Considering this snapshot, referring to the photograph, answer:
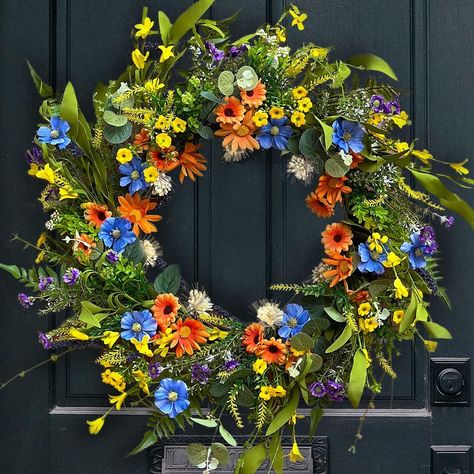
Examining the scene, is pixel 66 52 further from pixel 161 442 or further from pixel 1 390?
pixel 161 442

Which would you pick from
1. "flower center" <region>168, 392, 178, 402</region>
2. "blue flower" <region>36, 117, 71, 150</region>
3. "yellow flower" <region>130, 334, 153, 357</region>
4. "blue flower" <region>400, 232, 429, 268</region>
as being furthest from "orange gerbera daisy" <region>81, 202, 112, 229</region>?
"blue flower" <region>400, 232, 429, 268</region>

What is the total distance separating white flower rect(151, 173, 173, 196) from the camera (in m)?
1.50

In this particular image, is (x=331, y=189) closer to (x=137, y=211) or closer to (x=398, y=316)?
(x=398, y=316)

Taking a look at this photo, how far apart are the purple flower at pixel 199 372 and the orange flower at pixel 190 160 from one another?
361 millimetres

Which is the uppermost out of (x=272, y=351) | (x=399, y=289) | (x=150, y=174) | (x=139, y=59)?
(x=139, y=59)

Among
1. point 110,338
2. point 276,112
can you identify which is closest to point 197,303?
point 110,338

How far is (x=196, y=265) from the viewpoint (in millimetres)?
1674

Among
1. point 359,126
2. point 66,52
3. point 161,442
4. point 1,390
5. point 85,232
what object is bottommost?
point 161,442

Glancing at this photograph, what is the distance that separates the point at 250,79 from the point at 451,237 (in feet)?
1.83

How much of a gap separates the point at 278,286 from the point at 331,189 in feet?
0.67

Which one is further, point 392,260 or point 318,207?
point 318,207

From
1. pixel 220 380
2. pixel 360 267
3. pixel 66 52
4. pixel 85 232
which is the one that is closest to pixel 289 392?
pixel 220 380

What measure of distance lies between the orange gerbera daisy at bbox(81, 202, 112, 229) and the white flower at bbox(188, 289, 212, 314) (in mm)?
213

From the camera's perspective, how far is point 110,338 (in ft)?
4.70
